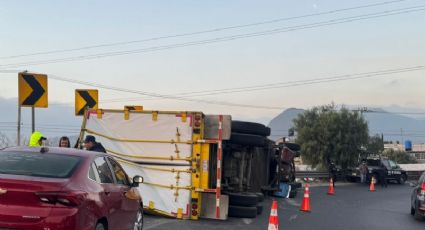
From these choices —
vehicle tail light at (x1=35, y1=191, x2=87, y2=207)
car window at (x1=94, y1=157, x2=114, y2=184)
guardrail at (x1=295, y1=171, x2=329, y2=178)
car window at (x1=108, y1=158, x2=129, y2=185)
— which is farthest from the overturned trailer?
guardrail at (x1=295, y1=171, x2=329, y2=178)

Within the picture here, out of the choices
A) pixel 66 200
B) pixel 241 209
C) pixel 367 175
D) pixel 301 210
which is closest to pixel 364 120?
pixel 367 175

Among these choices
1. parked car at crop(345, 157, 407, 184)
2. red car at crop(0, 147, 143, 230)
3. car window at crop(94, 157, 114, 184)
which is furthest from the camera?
parked car at crop(345, 157, 407, 184)

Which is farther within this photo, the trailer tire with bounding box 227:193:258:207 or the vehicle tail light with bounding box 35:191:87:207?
the trailer tire with bounding box 227:193:258:207

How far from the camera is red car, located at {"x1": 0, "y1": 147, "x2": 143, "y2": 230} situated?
6.33m

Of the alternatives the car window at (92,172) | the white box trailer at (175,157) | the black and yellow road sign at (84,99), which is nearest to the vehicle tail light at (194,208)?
the white box trailer at (175,157)

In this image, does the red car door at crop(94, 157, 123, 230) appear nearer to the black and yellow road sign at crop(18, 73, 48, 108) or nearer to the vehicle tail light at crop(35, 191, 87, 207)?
the vehicle tail light at crop(35, 191, 87, 207)

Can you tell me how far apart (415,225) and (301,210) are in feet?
10.6

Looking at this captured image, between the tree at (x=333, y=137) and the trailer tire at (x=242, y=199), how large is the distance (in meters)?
33.6

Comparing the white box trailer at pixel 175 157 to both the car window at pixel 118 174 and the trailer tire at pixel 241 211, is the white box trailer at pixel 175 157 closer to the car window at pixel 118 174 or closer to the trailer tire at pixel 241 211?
the trailer tire at pixel 241 211

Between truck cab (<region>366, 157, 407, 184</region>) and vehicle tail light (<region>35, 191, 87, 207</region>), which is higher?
vehicle tail light (<region>35, 191, 87, 207</region>)

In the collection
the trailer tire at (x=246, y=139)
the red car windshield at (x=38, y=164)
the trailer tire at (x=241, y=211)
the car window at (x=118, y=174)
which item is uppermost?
the trailer tire at (x=246, y=139)

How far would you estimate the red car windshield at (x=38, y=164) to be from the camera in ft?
22.4

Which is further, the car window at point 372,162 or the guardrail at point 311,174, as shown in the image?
the car window at point 372,162

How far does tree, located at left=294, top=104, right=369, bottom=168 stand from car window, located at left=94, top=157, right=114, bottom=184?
1556 inches
